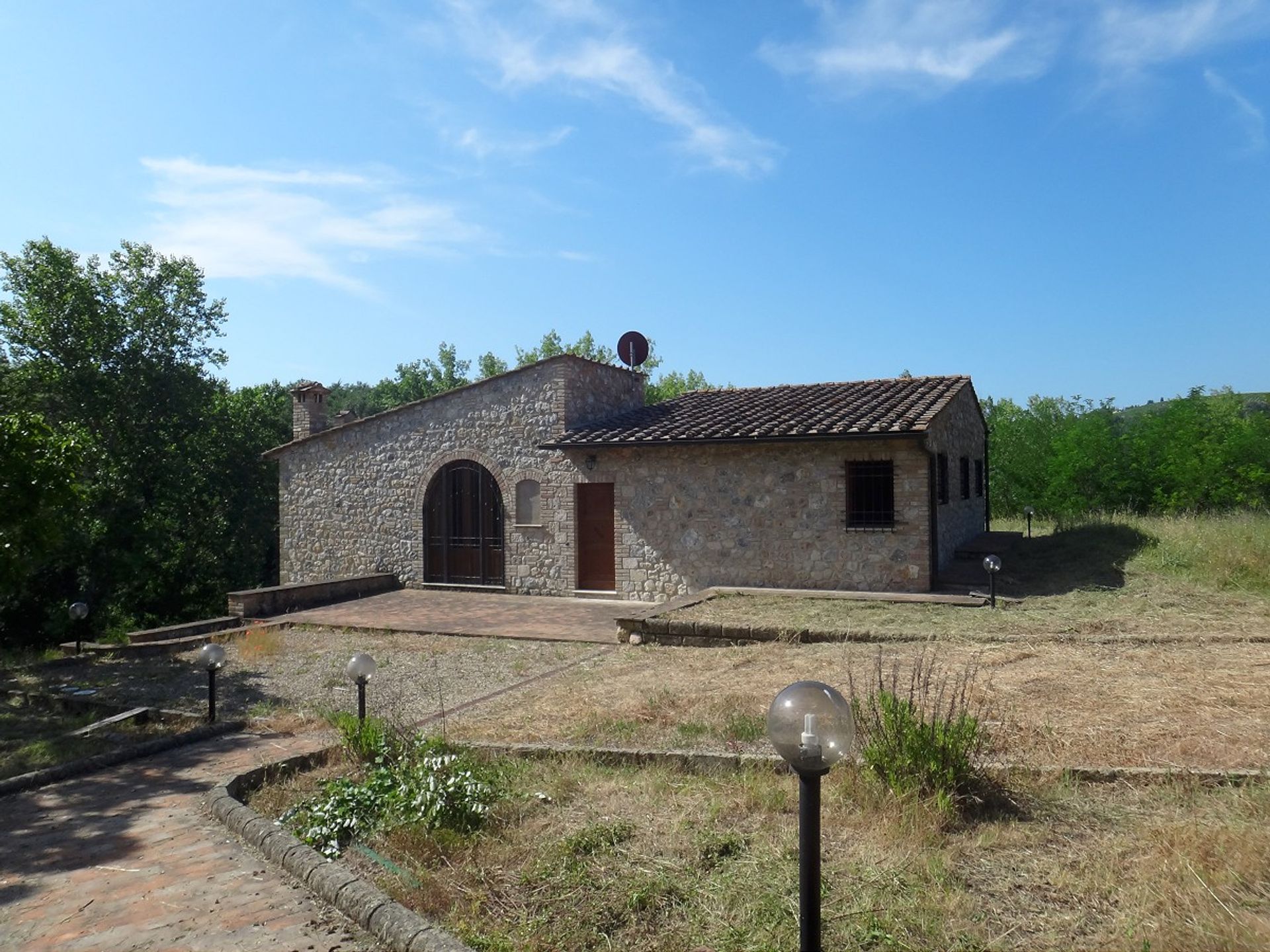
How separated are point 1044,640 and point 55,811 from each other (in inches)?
340

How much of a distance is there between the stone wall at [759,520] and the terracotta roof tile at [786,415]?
0.32 meters

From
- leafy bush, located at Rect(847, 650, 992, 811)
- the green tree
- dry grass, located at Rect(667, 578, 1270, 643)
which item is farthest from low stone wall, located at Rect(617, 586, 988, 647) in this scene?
the green tree

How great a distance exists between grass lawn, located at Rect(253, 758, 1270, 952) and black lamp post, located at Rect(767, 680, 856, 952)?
50cm

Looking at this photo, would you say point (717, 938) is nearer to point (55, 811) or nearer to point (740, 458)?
point (55, 811)

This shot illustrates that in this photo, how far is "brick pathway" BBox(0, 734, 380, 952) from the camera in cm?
373

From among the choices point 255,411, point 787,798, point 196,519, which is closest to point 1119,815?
point 787,798

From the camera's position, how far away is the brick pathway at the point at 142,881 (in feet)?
12.2

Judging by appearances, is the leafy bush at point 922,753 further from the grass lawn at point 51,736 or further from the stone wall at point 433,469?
the stone wall at point 433,469

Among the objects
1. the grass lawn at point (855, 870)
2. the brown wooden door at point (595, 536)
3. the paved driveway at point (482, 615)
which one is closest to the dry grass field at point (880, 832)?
the grass lawn at point (855, 870)

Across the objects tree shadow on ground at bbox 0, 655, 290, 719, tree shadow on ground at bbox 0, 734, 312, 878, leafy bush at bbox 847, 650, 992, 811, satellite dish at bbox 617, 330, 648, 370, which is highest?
satellite dish at bbox 617, 330, 648, 370

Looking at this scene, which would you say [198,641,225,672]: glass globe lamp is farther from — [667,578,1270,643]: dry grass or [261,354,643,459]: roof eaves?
[261,354,643,459]: roof eaves


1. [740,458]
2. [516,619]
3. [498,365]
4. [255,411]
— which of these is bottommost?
[516,619]

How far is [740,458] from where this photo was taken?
1438 cm

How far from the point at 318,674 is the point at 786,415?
884cm
